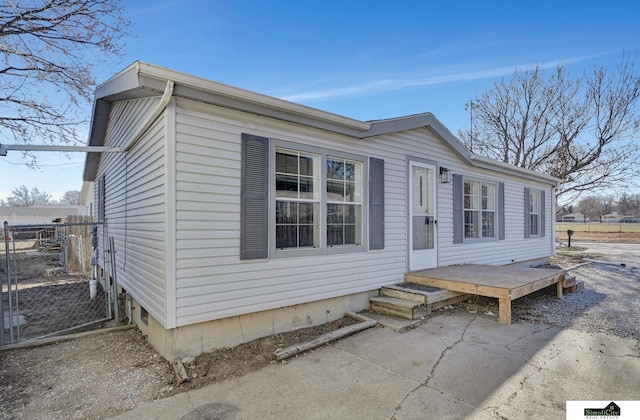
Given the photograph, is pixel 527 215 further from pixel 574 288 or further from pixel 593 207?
pixel 593 207

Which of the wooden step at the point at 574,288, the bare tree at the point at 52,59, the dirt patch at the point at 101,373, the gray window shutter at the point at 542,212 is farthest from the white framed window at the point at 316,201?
the gray window shutter at the point at 542,212

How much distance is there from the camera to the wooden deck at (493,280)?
4.59 meters

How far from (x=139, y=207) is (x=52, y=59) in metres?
5.26

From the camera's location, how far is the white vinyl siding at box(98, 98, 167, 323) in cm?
361

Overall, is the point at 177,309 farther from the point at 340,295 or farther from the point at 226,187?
the point at 340,295

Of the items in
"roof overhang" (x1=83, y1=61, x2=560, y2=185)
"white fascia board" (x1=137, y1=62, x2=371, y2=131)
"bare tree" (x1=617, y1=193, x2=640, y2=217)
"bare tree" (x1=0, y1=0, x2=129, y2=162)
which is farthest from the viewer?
"bare tree" (x1=617, y1=193, x2=640, y2=217)

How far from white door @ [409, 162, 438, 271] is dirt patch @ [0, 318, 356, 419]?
2.60 m

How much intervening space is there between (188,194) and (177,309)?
1.21m

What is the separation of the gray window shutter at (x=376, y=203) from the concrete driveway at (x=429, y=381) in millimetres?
1610

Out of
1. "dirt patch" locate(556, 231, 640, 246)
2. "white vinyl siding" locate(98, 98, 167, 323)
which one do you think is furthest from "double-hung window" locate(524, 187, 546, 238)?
"dirt patch" locate(556, 231, 640, 246)

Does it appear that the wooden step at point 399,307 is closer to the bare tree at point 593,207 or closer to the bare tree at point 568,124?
the bare tree at point 568,124

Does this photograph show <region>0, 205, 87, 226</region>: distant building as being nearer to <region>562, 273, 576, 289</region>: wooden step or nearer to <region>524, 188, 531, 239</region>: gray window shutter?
<region>524, 188, 531, 239</region>: gray window shutter

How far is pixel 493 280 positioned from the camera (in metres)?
5.17

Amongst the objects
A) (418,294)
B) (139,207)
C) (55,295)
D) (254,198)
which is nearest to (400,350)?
(418,294)
